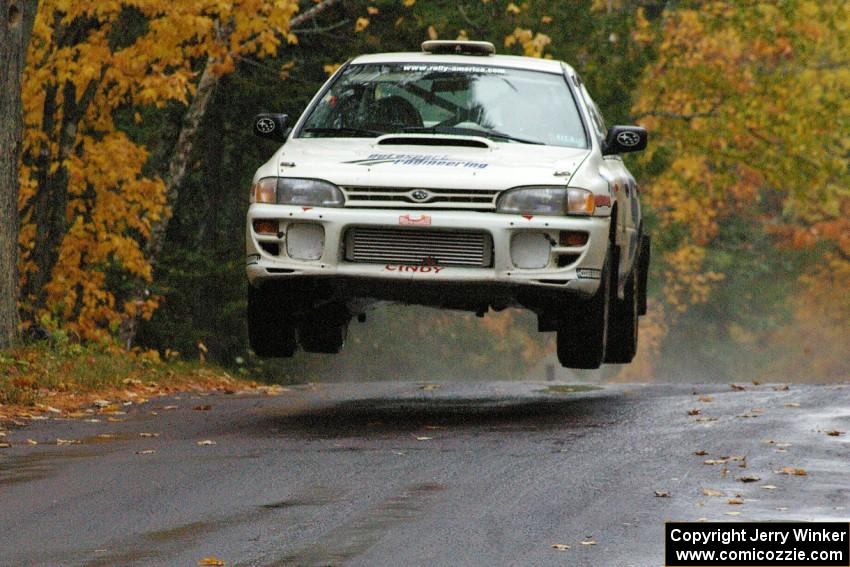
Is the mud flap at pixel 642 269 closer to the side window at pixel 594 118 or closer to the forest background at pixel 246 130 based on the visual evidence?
the side window at pixel 594 118

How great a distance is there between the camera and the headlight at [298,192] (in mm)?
10156

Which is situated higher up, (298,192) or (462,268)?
(298,192)

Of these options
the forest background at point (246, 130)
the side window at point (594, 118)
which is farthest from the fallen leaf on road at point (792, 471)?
the forest background at point (246, 130)

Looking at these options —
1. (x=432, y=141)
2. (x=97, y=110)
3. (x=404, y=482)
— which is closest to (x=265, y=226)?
(x=432, y=141)

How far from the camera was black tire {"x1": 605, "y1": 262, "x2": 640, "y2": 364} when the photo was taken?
43.0 feet

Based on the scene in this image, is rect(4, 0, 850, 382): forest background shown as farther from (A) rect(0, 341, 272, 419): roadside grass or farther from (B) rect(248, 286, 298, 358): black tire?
(B) rect(248, 286, 298, 358): black tire

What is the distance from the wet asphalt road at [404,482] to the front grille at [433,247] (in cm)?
102

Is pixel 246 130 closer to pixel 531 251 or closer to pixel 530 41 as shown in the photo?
pixel 530 41

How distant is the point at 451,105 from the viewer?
11.3 metres

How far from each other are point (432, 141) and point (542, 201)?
3.06 ft

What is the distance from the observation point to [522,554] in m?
6.41

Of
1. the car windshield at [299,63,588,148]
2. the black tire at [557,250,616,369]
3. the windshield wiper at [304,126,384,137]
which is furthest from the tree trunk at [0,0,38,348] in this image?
the black tire at [557,250,616,369]

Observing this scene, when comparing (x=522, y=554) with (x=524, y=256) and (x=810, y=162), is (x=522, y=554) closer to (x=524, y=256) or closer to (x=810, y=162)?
(x=524, y=256)

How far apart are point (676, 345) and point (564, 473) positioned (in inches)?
1742
